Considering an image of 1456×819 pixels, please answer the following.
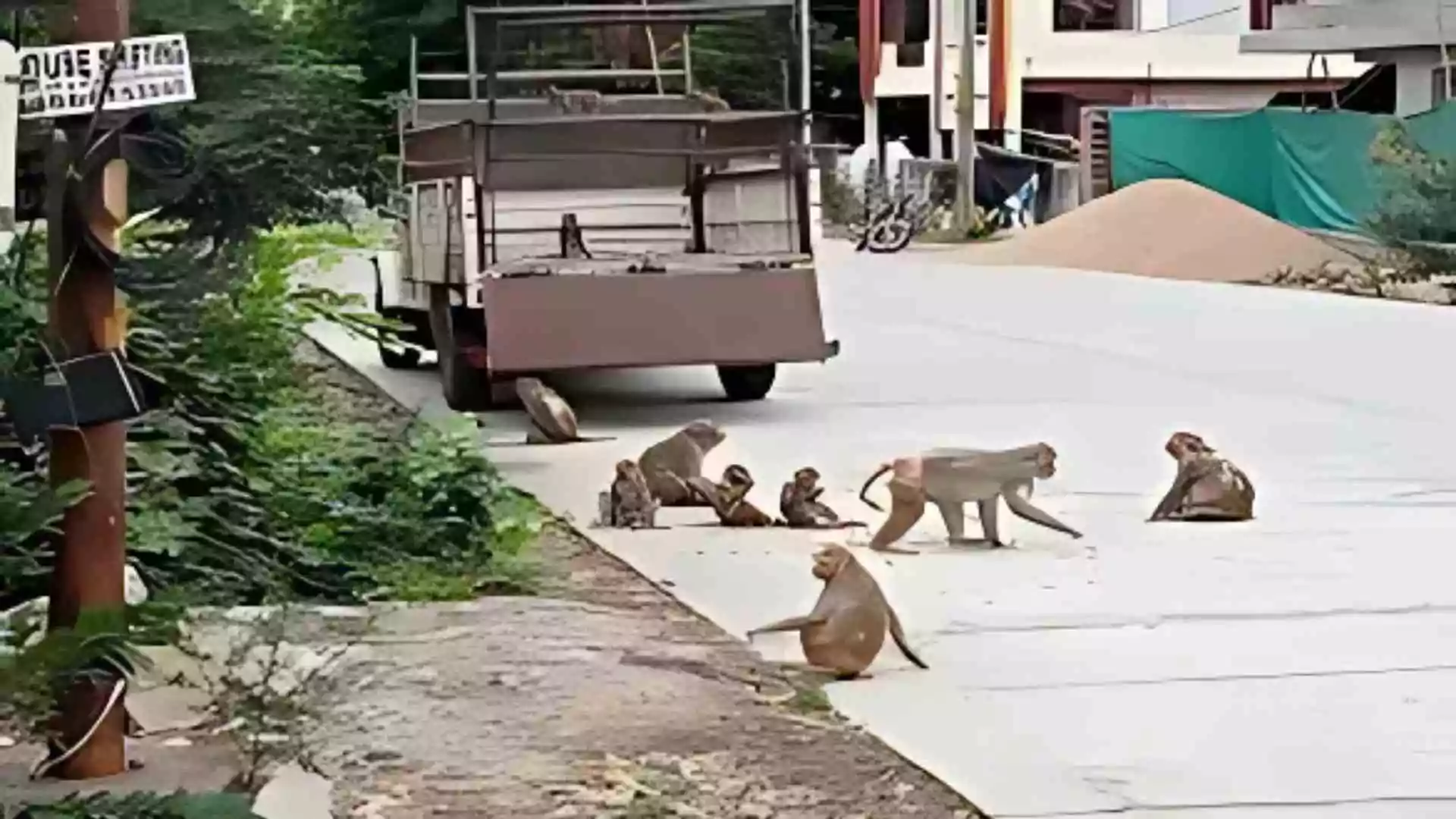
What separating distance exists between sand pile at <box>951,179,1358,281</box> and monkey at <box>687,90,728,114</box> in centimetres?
1345

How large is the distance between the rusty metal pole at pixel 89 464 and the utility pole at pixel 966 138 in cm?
3806

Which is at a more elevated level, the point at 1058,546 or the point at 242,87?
the point at 242,87

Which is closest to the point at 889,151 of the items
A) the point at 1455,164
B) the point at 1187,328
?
the point at 1455,164

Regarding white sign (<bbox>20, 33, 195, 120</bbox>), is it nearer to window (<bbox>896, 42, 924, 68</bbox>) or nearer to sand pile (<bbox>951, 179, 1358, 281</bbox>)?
sand pile (<bbox>951, 179, 1358, 281</bbox>)

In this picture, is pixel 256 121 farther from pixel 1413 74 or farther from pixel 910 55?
pixel 910 55

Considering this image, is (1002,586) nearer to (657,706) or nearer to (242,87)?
(657,706)

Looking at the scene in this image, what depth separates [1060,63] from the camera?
54500 millimetres

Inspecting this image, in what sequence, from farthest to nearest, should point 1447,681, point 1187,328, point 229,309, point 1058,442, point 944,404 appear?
point 1187,328, point 944,404, point 1058,442, point 229,309, point 1447,681

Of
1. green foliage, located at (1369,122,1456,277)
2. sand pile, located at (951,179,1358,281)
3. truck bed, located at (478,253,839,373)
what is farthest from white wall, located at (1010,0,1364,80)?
truck bed, located at (478,253,839,373)

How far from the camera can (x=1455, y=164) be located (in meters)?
27.0

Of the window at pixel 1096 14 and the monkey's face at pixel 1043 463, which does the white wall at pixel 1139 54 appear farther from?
the monkey's face at pixel 1043 463

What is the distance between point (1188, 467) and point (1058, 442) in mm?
2771

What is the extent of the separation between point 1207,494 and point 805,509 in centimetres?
160

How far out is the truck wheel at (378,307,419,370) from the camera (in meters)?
16.5
